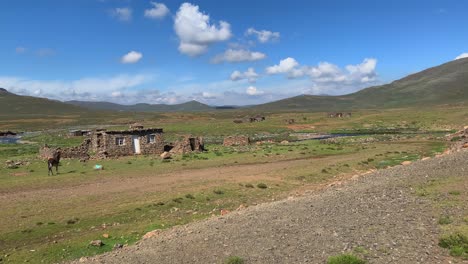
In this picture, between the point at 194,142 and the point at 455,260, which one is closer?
the point at 455,260

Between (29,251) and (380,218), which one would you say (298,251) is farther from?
(29,251)

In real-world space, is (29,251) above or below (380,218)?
below

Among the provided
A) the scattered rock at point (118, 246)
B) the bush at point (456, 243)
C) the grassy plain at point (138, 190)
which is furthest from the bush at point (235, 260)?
the grassy plain at point (138, 190)

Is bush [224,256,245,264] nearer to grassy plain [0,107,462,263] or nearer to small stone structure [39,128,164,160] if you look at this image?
grassy plain [0,107,462,263]

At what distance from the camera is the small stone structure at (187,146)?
53.8m

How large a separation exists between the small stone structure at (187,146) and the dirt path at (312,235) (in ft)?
113

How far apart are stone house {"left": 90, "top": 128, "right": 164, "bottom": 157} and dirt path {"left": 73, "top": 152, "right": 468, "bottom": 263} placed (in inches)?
1416

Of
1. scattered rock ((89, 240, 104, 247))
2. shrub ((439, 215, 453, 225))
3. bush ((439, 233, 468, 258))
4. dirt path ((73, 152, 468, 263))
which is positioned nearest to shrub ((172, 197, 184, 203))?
dirt path ((73, 152, 468, 263))

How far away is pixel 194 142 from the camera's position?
5544 cm

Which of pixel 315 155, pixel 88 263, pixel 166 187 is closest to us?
pixel 88 263

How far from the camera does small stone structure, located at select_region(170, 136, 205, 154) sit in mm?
53750

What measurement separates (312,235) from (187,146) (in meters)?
40.7

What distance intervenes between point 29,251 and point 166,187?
13.2 metres

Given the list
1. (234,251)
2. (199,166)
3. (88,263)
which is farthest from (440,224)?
(199,166)
